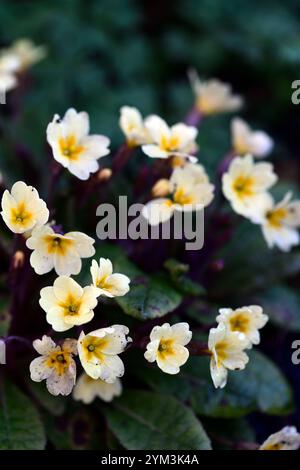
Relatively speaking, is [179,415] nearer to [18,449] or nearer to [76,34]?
[18,449]

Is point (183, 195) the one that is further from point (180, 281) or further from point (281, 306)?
point (281, 306)

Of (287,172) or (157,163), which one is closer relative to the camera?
(157,163)

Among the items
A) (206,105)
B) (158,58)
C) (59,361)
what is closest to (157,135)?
(206,105)

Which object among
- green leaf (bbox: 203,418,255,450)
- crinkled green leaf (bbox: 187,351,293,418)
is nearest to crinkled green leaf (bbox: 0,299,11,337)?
crinkled green leaf (bbox: 187,351,293,418)

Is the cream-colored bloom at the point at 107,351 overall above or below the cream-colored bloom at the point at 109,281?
below

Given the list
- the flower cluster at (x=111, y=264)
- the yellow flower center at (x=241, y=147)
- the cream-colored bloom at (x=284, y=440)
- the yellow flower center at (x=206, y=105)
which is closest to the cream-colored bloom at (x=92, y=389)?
the flower cluster at (x=111, y=264)

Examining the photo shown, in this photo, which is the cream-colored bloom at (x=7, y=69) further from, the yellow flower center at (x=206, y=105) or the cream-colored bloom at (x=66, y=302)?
the cream-colored bloom at (x=66, y=302)

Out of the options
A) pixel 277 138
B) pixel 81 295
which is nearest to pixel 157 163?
pixel 81 295

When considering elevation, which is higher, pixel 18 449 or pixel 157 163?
pixel 157 163
